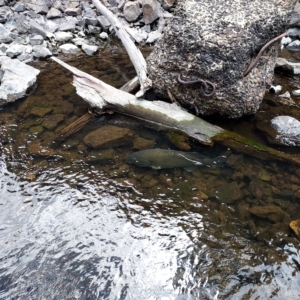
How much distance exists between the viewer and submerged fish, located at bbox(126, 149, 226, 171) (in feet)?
14.2

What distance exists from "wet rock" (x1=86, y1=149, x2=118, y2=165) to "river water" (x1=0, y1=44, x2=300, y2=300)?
4 centimetres

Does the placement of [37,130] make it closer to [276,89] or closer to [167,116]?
[167,116]

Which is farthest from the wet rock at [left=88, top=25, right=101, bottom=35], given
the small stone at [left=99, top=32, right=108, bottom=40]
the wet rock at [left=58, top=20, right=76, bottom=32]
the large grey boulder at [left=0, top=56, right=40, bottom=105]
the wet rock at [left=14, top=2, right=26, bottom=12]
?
the large grey boulder at [left=0, top=56, right=40, bottom=105]

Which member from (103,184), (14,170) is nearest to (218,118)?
(103,184)

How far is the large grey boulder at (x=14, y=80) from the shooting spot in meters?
5.66

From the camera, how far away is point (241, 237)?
348 cm

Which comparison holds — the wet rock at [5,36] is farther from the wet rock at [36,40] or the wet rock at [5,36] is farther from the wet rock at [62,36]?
the wet rock at [62,36]

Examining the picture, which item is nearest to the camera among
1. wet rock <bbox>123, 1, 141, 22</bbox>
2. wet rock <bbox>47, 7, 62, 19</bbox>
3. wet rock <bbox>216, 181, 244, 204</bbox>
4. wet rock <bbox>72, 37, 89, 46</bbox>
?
wet rock <bbox>216, 181, 244, 204</bbox>

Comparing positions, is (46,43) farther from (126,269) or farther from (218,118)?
(126,269)

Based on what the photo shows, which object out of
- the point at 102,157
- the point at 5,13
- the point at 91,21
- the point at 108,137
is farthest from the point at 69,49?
the point at 102,157

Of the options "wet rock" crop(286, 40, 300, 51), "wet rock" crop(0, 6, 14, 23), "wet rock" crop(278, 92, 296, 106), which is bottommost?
"wet rock" crop(286, 40, 300, 51)

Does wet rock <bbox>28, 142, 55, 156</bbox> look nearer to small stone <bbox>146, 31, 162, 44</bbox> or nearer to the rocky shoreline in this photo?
the rocky shoreline

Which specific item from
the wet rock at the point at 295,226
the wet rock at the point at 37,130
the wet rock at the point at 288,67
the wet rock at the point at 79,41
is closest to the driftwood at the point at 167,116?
the wet rock at the point at 37,130

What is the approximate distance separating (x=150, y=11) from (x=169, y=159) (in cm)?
584
